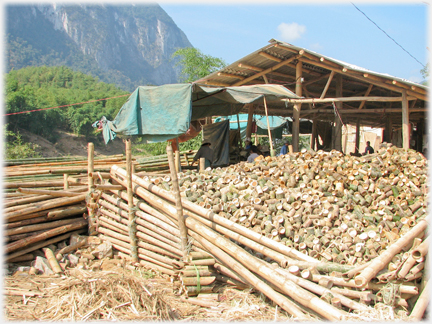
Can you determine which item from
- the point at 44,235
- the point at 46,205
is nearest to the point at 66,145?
the point at 46,205

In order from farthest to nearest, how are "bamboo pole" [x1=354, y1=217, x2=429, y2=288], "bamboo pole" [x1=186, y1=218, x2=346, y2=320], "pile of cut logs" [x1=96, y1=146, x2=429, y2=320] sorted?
"pile of cut logs" [x1=96, y1=146, x2=429, y2=320], "bamboo pole" [x1=354, y1=217, x2=429, y2=288], "bamboo pole" [x1=186, y1=218, x2=346, y2=320]

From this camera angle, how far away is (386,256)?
3967mm

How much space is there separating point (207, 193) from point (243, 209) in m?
0.86

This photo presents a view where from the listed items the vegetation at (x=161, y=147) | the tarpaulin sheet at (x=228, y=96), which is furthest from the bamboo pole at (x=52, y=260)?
the vegetation at (x=161, y=147)

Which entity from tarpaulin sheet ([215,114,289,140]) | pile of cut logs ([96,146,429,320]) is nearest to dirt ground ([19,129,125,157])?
tarpaulin sheet ([215,114,289,140])

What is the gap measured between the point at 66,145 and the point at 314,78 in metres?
20.1

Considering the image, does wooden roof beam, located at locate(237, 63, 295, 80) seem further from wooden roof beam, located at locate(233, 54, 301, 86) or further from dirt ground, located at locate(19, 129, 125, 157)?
dirt ground, located at locate(19, 129, 125, 157)

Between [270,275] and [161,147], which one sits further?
[161,147]

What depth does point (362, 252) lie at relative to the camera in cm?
453

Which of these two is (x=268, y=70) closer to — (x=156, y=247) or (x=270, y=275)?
(x=156, y=247)

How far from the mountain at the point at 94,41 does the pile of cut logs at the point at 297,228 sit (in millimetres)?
69950

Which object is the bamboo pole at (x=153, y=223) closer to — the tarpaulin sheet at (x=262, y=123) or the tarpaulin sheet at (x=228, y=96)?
the tarpaulin sheet at (x=228, y=96)

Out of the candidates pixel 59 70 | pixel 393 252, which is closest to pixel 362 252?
pixel 393 252

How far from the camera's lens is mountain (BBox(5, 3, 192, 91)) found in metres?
80.1
